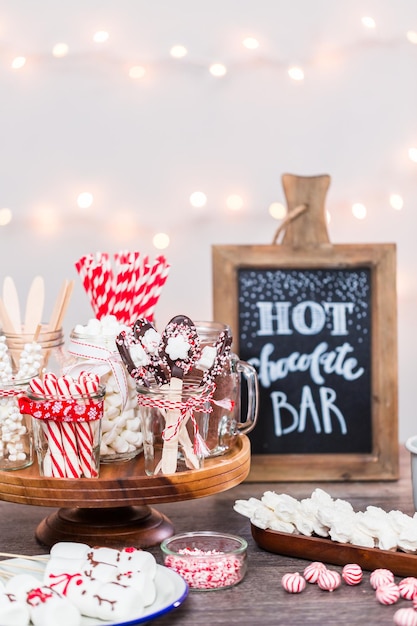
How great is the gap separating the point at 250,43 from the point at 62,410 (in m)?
0.94

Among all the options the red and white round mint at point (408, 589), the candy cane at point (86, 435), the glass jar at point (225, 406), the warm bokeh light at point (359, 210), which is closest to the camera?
the red and white round mint at point (408, 589)

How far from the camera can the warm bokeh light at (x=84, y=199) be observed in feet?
5.44

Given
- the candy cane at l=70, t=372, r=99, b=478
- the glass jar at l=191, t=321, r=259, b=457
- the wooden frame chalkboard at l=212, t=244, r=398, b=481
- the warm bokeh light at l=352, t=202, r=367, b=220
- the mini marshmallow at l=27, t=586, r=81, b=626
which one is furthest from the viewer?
the warm bokeh light at l=352, t=202, r=367, b=220

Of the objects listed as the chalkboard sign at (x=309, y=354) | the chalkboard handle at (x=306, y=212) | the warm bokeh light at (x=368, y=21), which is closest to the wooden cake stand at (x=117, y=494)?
the chalkboard sign at (x=309, y=354)

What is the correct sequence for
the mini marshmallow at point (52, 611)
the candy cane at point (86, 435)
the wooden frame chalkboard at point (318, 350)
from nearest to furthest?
the mini marshmallow at point (52, 611) → the candy cane at point (86, 435) → the wooden frame chalkboard at point (318, 350)

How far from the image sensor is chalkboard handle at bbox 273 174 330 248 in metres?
1.47

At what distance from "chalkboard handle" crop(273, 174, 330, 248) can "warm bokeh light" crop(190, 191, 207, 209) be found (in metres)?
0.22

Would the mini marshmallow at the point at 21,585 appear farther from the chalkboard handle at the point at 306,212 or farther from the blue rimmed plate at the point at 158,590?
the chalkboard handle at the point at 306,212

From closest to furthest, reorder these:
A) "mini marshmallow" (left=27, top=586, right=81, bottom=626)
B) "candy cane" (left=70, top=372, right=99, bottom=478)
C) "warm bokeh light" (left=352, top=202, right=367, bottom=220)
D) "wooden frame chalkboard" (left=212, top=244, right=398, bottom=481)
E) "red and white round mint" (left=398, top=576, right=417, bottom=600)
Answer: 1. "mini marshmallow" (left=27, top=586, right=81, bottom=626)
2. "red and white round mint" (left=398, top=576, right=417, bottom=600)
3. "candy cane" (left=70, top=372, right=99, bottom=478)
4. "wooden frame chalkboard" (left=212, top=244, right=398, bottom=481)
5. "warm bokeh light" (left=352, top=202, right=367, bottom=220)

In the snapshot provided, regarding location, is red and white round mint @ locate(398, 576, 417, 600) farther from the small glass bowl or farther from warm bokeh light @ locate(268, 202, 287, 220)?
warm bokeh light @ locate(268, 202, 287, 220)

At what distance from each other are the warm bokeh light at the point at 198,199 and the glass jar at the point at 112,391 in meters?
0.55

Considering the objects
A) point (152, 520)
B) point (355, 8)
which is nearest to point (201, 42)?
point (355, 8)

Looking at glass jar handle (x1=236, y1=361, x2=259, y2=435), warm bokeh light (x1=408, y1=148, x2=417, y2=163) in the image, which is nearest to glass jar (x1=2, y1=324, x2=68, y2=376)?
glass jar handle (x1=236, y1=361, x2=259, y2=435)

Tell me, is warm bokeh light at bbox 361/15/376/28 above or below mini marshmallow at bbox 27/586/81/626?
above
